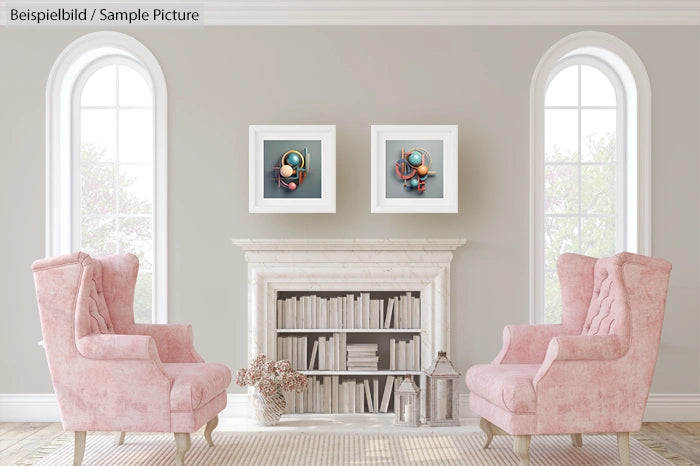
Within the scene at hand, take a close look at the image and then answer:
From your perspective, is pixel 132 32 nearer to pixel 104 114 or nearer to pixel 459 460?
pixel 104 114

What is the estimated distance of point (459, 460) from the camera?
416 cm

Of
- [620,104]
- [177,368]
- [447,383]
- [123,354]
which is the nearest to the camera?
[123,354]

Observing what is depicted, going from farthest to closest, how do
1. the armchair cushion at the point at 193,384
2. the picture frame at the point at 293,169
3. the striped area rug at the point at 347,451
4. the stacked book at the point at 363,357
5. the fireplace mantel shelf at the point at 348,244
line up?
the stacked book at the point at 363,357, the fireplace mantel shelf at the point at 348,244, the picture frame at the point at 293,169, the striped area rug at the point at 347,451, the armchair cushion at the point at 193,384

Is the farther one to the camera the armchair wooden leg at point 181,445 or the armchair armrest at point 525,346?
the armchair armrest at point 525,346

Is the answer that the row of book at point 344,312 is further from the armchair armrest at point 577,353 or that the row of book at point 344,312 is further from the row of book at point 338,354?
the armchair armrest at point 577,353

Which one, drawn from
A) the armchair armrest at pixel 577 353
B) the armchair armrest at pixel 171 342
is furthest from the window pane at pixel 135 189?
the armchair armrest at pixel 577 353

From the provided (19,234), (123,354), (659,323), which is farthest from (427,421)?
(19,234)

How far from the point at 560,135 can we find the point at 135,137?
315cm

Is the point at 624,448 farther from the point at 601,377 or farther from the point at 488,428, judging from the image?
the point at 488,428

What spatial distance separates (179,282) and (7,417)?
4.95 feet

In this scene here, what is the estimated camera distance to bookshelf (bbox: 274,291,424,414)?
521 centimetres

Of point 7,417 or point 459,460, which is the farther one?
point 7,417

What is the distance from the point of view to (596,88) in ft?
18.3

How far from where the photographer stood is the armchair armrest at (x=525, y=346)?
4.44 meters
